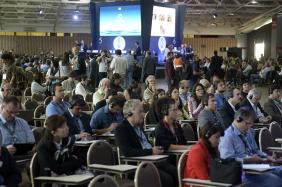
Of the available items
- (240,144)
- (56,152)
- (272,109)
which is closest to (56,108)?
(56,152)

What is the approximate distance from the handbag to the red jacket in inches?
7.1

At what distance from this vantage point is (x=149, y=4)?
66.1ft

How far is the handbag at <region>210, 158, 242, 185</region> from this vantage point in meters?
3.73

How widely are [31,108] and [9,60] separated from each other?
3.19ft

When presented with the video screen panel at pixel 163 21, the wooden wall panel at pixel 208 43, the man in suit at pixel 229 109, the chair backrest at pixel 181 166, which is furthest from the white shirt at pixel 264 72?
the chair backrest at pixel 181 166

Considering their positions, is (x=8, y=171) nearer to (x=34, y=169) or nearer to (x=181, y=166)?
(x=34, y=169)

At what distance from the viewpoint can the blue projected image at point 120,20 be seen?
66.9ft

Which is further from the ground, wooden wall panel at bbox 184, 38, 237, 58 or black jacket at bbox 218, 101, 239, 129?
wooden wall panel at bbox 184, 38, 237, 58

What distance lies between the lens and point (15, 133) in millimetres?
4805

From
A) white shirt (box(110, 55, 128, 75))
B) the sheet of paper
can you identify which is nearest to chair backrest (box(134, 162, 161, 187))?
the sheet of paper

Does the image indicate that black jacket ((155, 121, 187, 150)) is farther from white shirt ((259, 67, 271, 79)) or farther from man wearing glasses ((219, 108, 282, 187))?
white shirt ((259, 67, 271, 79))

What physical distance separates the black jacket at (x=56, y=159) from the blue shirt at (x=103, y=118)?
6.28 feet

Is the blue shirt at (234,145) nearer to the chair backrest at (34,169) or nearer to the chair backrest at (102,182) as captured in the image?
the chair backrest at (102,182)

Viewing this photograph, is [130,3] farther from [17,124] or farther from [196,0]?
[17,124]
